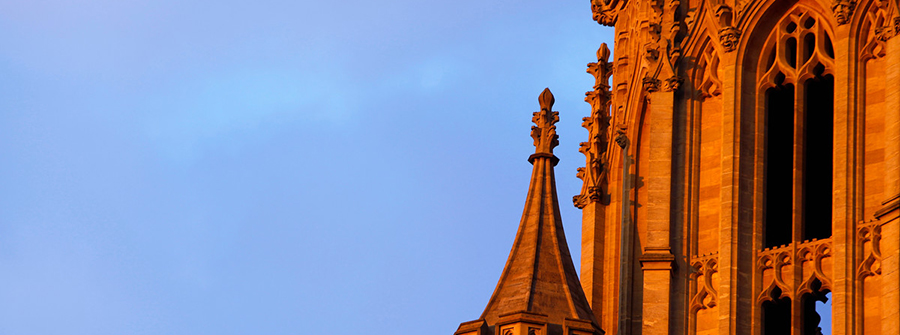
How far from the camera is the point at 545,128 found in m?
56.6

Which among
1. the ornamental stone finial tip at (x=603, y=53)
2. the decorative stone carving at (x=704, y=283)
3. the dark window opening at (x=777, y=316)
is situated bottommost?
the dark window opening at (x=777, y=316)

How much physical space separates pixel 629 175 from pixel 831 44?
451cm

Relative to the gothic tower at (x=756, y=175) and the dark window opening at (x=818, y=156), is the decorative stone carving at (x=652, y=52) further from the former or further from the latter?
the dark window opening at (x=818, y=156)

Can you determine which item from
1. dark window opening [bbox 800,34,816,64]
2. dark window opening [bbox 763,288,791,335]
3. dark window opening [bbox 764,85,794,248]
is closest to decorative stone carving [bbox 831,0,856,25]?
dark window opening [bbox 800,34,816,64]

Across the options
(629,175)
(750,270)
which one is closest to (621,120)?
(629,175)

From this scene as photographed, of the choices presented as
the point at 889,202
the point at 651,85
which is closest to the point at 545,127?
the point at 651,85

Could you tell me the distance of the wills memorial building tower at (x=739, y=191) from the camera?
175ft

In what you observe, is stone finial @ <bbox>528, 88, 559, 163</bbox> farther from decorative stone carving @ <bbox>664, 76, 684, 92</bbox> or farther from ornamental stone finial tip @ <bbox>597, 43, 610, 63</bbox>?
ornamental stone finial tip @ <bbox>597, 43, 610, 63</bbox>

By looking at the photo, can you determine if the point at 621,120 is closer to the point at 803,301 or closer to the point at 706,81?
the point at 706,81

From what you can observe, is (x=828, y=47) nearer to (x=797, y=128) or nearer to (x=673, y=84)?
(x=797, y=128)

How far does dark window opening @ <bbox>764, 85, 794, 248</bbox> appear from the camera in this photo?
55.4 meters

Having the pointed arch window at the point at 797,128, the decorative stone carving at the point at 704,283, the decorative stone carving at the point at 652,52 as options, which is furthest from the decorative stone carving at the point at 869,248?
the decorative stone carving at the point at 652,52

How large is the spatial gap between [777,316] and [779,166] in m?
2.88

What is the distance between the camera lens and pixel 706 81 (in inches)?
2249
